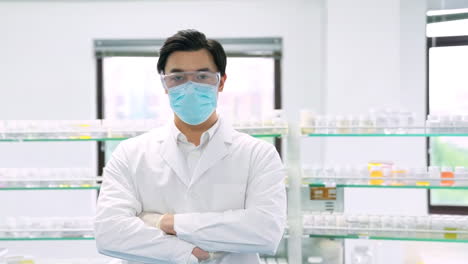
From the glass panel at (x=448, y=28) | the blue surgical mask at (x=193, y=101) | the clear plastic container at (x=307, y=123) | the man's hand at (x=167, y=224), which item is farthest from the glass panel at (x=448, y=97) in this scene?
the man's hand at (x=167, y=224)

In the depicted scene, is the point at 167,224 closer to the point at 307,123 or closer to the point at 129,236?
the point at 129,236

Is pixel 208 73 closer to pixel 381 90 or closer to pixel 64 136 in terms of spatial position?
pixel 64 136

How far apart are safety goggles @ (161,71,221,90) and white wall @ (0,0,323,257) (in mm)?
3341

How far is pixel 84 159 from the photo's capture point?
5.18 m

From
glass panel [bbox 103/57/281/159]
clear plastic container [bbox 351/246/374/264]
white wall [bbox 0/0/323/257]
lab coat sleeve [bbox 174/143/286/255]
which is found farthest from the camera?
glass panel [bbox 103/57/281/159]

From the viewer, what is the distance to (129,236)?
1.77m

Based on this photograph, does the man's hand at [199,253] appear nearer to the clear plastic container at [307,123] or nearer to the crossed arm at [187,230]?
the crossed arm at [187,230]

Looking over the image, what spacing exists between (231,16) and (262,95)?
0.87 meters

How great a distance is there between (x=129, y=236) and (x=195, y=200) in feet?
0.85

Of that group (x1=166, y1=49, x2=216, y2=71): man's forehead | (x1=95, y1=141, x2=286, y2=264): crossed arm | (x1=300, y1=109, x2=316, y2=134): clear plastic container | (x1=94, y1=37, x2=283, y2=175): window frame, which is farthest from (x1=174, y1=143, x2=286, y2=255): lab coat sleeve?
(x1=94, y1=37, x2=283, y2=175): window frame

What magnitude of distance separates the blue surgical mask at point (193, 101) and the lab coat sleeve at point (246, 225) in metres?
0.30

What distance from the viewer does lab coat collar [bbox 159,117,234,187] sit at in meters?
1.84

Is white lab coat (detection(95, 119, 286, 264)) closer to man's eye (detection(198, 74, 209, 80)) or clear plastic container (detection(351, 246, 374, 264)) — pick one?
man's eye (detection(198, 74, 209, 80))

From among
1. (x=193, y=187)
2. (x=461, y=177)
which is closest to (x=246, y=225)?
(x=193, y=187)
